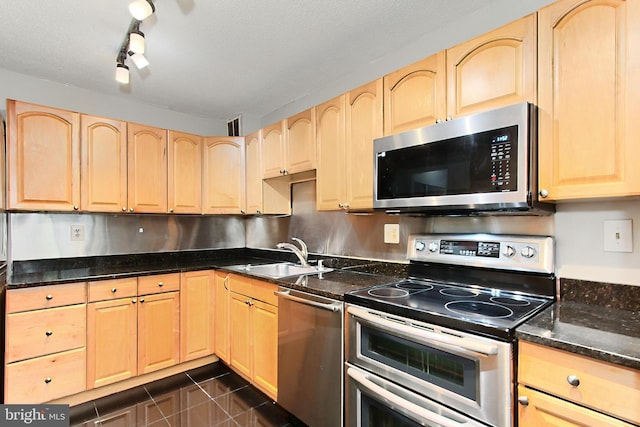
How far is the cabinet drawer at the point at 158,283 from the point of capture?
97.2 inches

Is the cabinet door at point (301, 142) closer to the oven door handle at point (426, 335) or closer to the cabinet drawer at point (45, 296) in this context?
the oven door handle at point (426, 335)

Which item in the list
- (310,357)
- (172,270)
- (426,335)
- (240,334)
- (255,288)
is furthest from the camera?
(172,270)

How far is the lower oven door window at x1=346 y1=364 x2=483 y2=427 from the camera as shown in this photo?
48.2 inches

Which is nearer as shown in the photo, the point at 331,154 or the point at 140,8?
the point at 140,8

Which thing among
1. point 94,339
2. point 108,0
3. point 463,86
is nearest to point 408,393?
point 463,86

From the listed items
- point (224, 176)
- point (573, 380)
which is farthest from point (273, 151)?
point (573, 380)

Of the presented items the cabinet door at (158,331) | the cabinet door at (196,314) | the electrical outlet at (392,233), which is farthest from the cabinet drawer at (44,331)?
the electrical outlet at (392,233)

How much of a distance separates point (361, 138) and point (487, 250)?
96 cm

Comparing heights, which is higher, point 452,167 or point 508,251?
point 452,167

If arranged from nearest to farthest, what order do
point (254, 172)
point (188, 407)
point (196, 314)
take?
point (188, 407), point (196, 314), point (254, 172)

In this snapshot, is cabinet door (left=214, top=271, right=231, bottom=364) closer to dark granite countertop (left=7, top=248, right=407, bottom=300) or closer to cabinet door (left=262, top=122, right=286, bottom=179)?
dark granite countertop (left=7, top=248, right=407, bottom=300)

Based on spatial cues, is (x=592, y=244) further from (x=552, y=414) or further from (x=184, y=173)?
(x=184, y=173)

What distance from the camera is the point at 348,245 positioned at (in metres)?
2.48

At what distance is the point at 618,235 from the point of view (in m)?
1.34
